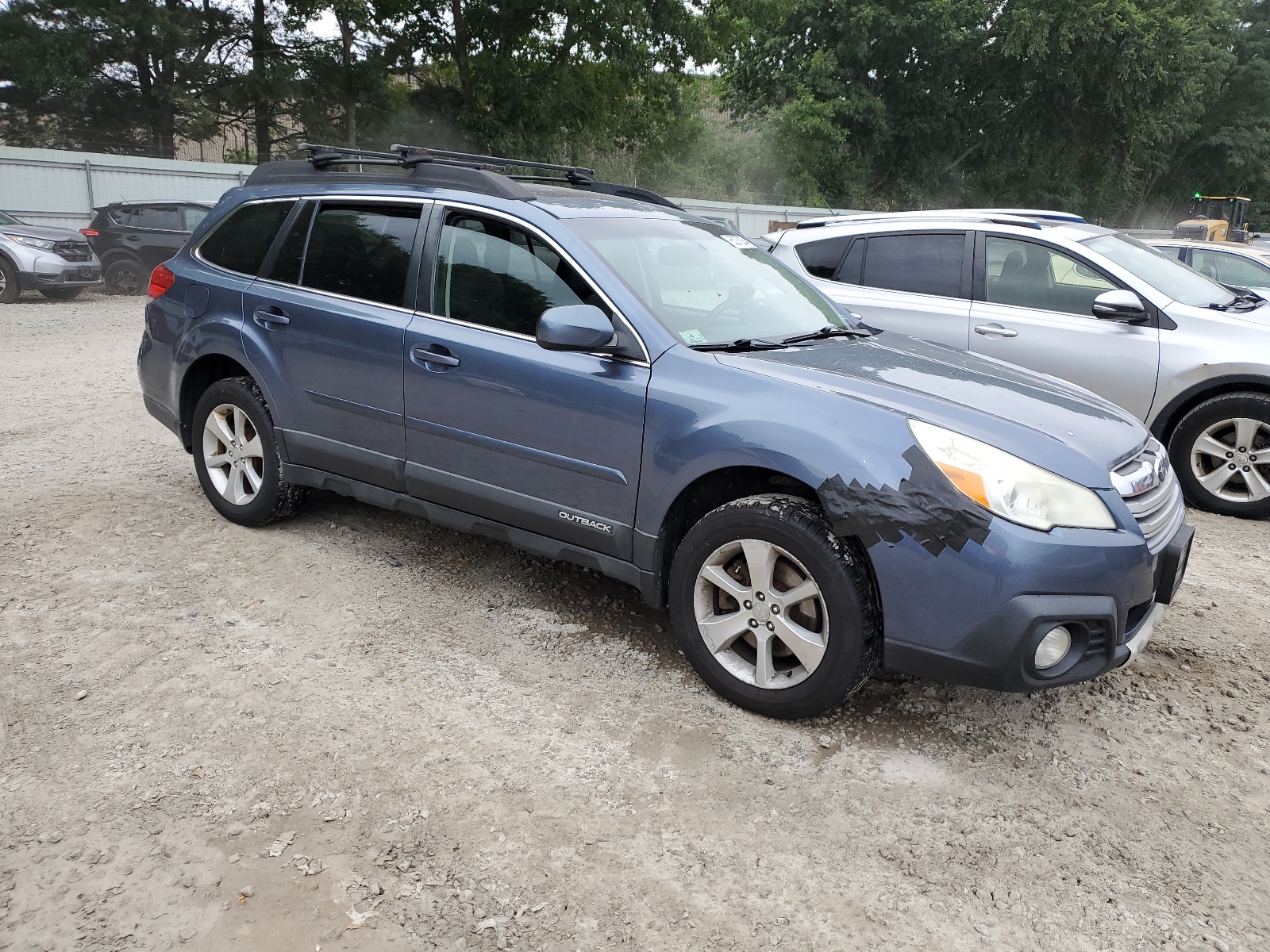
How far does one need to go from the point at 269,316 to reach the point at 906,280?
4.14 m

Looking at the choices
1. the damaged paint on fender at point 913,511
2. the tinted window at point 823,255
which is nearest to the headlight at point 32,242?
the tinted window at point 823,255

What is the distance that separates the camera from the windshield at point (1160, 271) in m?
6.33

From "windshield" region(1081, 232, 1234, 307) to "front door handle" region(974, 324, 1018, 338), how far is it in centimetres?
71

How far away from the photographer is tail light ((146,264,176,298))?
206 inches

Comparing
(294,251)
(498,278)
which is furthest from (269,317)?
(498,278)

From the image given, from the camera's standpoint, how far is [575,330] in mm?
3529

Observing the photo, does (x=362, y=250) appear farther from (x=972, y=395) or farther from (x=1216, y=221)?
(x=1216, y=221)

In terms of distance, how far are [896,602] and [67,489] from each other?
4664 millimetres

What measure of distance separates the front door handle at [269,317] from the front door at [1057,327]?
382 cm

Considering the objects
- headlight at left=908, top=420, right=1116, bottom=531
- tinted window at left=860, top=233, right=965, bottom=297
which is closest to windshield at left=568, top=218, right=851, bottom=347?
headlight at left=908, top=420, right=1116, bottom=531

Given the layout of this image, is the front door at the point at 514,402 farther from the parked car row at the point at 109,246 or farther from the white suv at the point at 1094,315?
the parked car row at the point at 109,246

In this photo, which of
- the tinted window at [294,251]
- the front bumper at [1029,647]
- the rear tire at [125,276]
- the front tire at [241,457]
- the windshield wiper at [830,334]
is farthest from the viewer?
the rear tire at [125,276]

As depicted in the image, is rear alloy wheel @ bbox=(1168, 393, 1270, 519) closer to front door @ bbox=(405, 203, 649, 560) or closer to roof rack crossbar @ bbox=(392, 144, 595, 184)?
roof rack crossbar @ bbox=(392, 144, 595, 184)

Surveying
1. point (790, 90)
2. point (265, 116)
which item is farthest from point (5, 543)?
point (790, 90)
